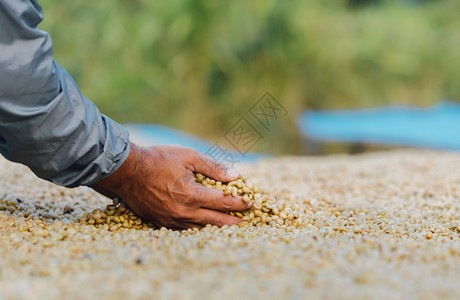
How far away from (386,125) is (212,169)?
6.12 m

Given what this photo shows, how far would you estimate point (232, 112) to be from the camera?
675 centimetres

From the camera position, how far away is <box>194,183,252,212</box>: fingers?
1.83 metres

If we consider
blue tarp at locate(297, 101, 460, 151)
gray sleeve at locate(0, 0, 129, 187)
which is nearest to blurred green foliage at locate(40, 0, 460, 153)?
blue tarp at locate(297, 101, 460, 151)

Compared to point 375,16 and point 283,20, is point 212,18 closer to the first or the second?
point 283,20

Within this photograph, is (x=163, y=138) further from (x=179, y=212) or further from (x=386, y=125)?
(x=179, y=212)

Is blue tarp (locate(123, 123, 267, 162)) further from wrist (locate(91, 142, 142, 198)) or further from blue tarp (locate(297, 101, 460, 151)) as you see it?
wrist (locate(91, 142, 142, 198))

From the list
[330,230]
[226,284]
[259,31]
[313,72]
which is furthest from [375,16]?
[226,284]

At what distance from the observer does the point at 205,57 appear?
6.61 m

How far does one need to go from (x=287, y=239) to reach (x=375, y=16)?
8.38 m

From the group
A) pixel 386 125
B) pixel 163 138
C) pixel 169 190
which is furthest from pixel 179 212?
pixel 386 125

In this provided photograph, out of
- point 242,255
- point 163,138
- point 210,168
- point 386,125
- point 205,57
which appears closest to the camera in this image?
point 242,255

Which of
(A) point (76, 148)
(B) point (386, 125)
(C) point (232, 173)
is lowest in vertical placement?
(A) point (76, 148)

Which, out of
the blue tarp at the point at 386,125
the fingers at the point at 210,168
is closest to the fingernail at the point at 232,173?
the fingers at the point at 210,168

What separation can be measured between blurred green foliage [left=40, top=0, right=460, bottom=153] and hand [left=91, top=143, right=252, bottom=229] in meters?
4.69
